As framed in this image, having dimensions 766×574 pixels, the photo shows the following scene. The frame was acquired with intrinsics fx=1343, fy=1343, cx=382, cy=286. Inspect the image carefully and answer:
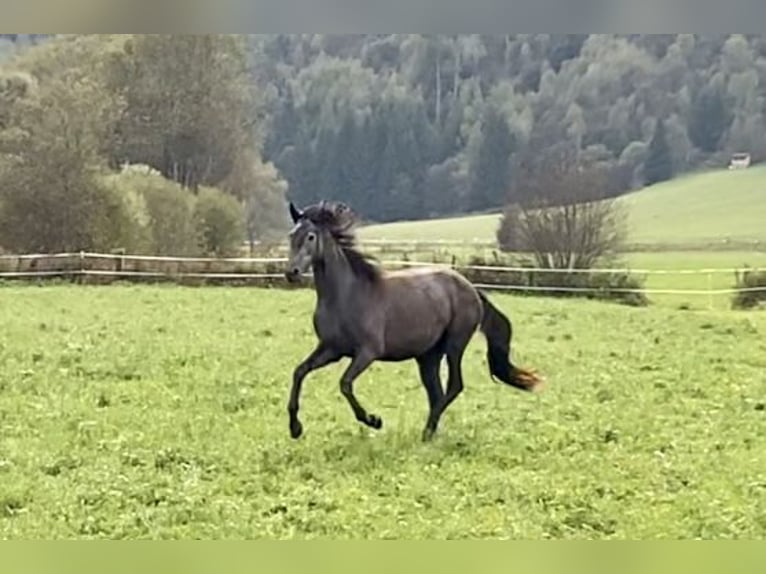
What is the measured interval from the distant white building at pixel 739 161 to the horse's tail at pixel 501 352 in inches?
27.1

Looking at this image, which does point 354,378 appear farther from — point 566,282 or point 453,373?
point 566,282

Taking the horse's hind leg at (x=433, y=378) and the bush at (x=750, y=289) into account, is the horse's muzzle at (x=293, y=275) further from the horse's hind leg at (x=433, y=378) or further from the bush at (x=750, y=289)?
the bush at (x=750, y=289)

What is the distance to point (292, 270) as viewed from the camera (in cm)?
332

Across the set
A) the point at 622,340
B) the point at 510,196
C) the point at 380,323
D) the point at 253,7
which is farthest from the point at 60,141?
the point at 622,340

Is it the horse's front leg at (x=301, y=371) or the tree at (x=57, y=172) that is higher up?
the tree at (x=57, y=172)

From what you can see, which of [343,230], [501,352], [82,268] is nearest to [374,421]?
[501,352]

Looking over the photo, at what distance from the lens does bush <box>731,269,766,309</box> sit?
337cm

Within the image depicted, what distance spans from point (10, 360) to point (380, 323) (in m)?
0.96

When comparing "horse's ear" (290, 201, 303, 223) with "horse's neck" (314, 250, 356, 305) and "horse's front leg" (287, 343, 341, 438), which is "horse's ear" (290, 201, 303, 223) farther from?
"horse's front leg" (287, 343, 341, 438)

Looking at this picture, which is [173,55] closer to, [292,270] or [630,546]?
[292,270]

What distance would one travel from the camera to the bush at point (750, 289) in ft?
11.1

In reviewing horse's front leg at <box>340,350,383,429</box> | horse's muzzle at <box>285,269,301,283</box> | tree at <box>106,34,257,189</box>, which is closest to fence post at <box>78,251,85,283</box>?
tree at <box>106,34,257,189</box>

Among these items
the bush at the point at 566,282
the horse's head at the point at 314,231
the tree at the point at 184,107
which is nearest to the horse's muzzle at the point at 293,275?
the horse's head at the point at 314,231

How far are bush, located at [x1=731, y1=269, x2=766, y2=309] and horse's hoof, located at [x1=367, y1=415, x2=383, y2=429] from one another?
94 centimetres
